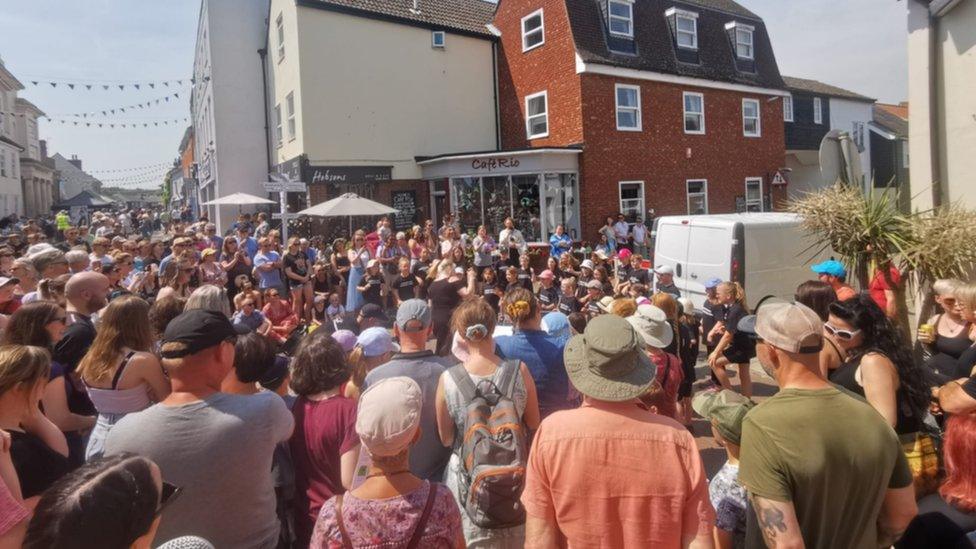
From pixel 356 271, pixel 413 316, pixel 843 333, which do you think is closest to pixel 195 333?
pixel 413 316

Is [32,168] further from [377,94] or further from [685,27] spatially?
[685,27]

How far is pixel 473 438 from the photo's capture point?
9.05 ft

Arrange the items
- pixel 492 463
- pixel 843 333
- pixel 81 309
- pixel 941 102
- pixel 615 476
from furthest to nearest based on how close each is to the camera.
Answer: pixel 941 102
pixel 81 309
pixel 843 333
pixel 492 463
pixel 615 476

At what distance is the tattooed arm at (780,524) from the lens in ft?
6.98

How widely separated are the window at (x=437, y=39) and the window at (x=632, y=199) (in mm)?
7731

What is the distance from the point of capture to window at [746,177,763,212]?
2267cm

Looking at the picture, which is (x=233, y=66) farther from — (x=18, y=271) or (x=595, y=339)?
(x=595, y=339)

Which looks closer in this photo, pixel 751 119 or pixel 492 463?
pixel 492 463

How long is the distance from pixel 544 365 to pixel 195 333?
1.97m

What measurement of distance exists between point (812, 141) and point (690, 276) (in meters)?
22.3

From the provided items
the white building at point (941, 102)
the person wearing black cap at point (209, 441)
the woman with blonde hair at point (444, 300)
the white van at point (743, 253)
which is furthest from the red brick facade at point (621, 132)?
the person wearing black cap at point (209, 441)

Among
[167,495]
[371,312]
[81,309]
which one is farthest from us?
[371,312]

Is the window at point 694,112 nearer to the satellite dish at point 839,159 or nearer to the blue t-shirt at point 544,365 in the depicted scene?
the satellite dish at point 839,159

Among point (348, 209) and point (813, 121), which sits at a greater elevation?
point (813, 121)
